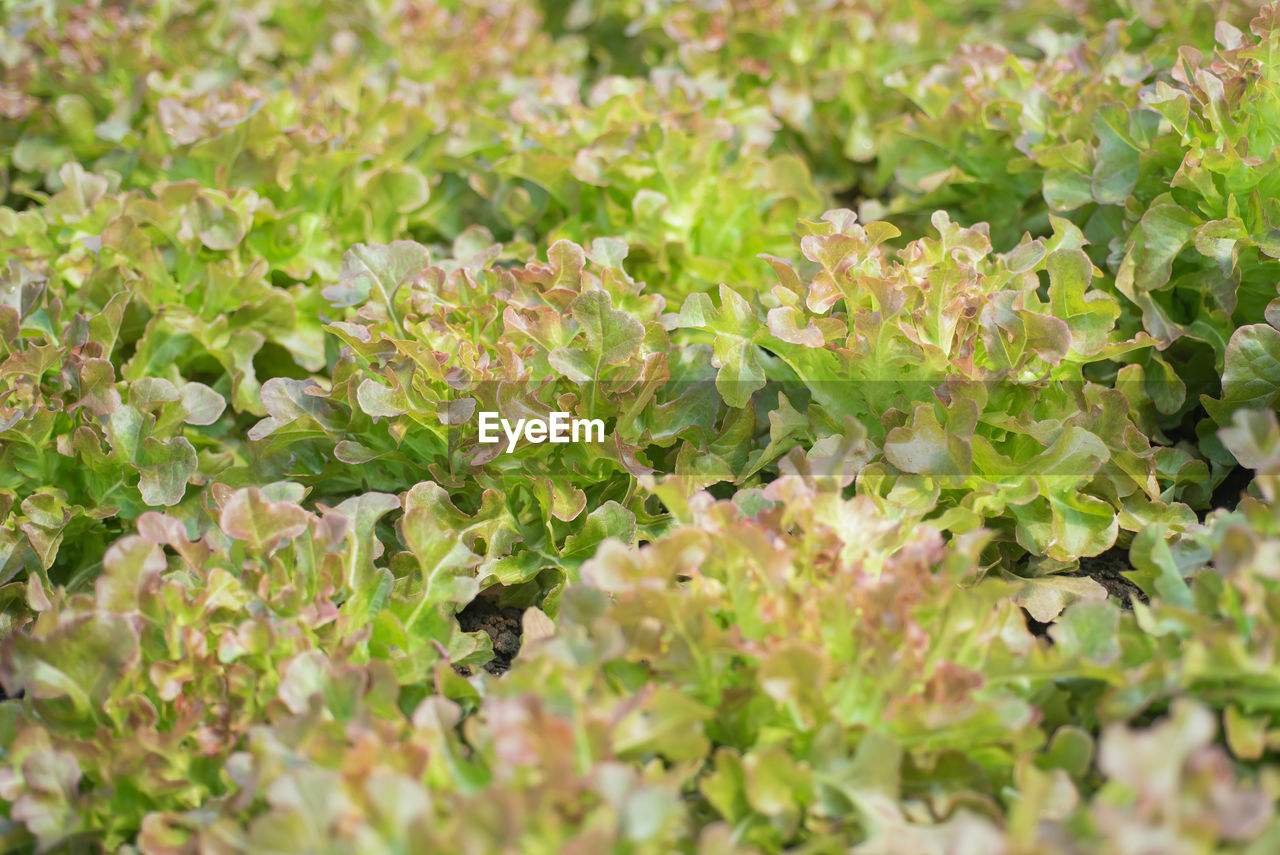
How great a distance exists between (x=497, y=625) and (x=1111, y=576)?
44.5 inches

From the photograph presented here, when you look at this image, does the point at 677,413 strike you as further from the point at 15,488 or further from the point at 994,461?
the point at 15,488

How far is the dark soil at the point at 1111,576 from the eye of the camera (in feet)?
6.08

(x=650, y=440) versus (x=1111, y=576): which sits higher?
(x=650, y=440)

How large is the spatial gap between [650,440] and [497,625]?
1.46ft

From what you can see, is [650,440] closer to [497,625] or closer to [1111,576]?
[497,625]

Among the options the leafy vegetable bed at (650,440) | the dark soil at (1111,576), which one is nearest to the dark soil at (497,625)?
the leafy vegetable bed at (650,440)

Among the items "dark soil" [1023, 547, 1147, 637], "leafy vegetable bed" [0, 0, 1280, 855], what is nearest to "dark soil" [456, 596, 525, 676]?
"leafy vegetable bed" [0, 0, 1280, 855]

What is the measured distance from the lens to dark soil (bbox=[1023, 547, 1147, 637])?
73.0 inches

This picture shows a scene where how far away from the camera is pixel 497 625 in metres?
1.95

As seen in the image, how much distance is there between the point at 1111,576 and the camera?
1931 mm

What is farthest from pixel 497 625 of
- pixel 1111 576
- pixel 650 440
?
pixel 1111 576

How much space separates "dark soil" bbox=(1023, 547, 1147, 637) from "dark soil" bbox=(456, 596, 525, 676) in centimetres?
90

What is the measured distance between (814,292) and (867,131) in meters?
1.29

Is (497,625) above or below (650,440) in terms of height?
below
